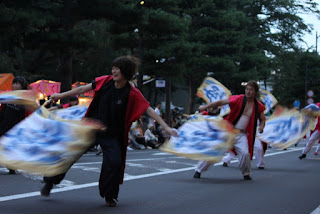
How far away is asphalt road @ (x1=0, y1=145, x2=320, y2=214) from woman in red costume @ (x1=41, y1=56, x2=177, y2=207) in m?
0.31

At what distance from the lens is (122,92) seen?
21.5 feet

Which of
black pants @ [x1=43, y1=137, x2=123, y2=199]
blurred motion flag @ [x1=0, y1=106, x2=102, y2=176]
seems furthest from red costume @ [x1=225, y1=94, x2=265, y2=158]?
blurred motion flag @ [x1=0, y1=106, x2=102, y2=176]

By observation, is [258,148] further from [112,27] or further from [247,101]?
[112,27]

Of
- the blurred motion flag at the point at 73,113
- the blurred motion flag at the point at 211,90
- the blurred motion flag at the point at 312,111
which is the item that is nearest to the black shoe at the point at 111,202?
the blurred motion flag at the point at 73,113

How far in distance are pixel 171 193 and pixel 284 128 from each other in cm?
518

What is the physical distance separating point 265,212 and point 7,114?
532 centimetres

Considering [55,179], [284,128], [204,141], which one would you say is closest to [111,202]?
[55,179]

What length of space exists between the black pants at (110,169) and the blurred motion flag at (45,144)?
30 cm

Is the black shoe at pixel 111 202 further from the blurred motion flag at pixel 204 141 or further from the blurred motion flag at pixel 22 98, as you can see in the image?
the blurred motion flag at pixel 204 141

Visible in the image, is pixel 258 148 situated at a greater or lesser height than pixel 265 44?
lesser

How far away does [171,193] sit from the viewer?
26.6ft

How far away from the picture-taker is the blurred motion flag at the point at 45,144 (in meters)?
5.69

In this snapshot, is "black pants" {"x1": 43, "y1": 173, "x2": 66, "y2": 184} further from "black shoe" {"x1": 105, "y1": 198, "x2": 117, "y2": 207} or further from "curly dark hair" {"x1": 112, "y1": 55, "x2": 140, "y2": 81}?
"curly dark hair" {"x1": 112, "y1": 55, "x2": 140, "y2": 81}

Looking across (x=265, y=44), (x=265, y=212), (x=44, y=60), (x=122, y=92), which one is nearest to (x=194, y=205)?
(x=265, y=212)
